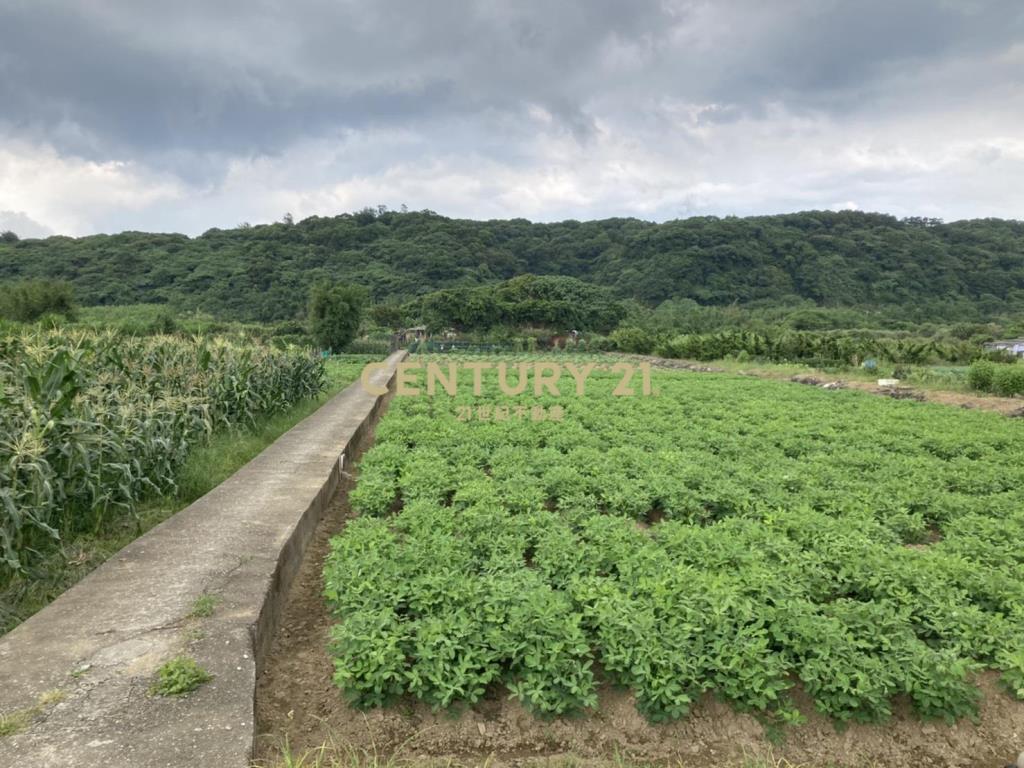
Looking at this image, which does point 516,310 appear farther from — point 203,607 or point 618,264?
point 203,607

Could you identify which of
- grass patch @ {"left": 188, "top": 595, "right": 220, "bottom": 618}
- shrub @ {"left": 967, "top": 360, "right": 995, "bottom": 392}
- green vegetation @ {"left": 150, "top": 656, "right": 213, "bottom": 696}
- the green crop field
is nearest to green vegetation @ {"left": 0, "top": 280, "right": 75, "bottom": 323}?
the green crop field

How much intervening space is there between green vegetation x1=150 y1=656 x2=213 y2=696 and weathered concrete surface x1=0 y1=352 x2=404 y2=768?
1.5 inches

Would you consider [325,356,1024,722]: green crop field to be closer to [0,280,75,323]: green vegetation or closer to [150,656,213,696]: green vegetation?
[150,656,213,696]: green vegetation

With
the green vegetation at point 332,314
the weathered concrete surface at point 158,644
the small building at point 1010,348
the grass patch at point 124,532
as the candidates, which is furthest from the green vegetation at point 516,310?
the weathered concrete surface at point 158,644

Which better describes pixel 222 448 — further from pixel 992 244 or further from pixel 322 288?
pixel 992 244

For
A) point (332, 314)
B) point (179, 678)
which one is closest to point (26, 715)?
point (179, 678)

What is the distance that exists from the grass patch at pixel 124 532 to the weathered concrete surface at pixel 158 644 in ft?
0.97

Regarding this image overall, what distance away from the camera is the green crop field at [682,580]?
3160 mm

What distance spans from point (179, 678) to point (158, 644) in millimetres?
526

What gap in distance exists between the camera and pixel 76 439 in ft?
16.5

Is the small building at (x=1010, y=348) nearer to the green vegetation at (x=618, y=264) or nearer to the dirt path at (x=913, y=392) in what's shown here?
the dirt path at (x=913, y=392)

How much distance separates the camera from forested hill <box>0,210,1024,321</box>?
61312 millimetres

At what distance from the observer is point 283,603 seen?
4605 millimetres

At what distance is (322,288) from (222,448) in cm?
3290
